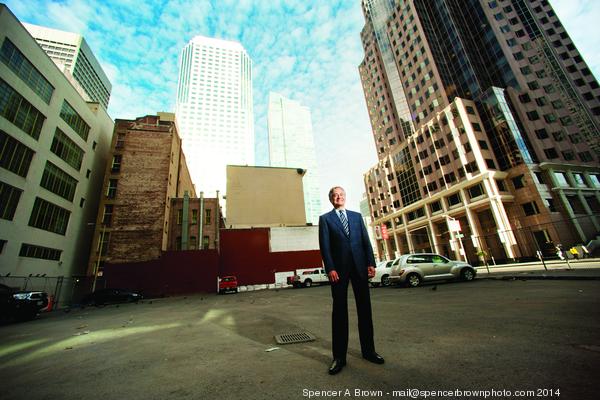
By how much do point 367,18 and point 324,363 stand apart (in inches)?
3213

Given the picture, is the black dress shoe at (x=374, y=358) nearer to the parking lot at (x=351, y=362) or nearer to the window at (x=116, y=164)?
the parking lot at (x=351, y=362)

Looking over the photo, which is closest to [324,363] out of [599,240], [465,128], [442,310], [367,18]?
[442,310]

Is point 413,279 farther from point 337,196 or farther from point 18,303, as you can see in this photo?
point 18,303

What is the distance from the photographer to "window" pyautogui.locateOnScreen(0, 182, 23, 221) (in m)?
17.6

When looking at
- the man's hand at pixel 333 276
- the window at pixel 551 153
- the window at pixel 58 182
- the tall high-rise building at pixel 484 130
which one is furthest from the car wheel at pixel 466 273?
the window at pixel 551 153

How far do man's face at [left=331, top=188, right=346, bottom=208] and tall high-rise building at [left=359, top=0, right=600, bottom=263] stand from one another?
82.7ft

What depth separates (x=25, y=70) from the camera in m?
20.3

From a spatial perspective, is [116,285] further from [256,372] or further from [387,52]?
[387,52]

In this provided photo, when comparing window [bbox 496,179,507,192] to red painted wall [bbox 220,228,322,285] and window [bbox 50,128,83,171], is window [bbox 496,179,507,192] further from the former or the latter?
window [bbox 50,128,83,171]

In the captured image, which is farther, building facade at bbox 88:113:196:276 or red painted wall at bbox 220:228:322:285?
red painted wall at bbox 220:228:322:285

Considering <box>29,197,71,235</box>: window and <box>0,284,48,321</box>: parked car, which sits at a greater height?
<box>29,197,71,235</box>: window

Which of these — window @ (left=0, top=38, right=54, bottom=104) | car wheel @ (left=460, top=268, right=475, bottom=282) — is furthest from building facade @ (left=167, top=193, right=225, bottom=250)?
car wheel @ (left=460, top=268, right=475, bottom=282)

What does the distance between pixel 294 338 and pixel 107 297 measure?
72.1ft

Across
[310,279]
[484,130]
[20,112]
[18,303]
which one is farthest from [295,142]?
[18,303]
